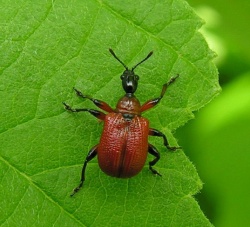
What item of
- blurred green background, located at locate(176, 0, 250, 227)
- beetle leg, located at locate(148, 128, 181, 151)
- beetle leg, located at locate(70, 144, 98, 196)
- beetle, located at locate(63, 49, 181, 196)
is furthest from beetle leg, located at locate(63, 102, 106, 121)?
blurred green background, located at locate(176, 0, 250, 227)

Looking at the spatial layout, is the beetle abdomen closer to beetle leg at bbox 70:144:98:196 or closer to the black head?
beetle leg at bbox 70:144:98:196

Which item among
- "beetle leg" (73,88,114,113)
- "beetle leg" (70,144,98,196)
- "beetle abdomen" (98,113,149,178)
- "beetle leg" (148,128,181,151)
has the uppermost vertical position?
"beetle leg" (148,128,181,151)

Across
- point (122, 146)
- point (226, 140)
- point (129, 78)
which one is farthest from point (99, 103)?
point (226, 140)

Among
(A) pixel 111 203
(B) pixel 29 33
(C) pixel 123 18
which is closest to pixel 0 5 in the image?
(B) pixel 29 33

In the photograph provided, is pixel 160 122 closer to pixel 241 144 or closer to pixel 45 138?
pixel 45 138

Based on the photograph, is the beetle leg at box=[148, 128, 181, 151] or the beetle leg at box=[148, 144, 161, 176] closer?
the beetle leg at box=[148, 128, 181, 151]

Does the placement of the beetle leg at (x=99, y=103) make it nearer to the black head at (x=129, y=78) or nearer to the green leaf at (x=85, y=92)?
the green leaf at (x=85, y=92)
